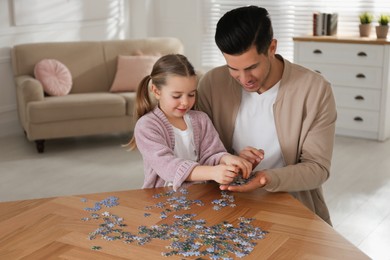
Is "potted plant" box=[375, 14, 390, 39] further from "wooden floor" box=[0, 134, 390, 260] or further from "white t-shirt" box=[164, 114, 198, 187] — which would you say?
"white t-shirt" box=[164, 114, 198, 187]

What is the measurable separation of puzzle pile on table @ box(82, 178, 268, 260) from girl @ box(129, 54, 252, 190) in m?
0.19

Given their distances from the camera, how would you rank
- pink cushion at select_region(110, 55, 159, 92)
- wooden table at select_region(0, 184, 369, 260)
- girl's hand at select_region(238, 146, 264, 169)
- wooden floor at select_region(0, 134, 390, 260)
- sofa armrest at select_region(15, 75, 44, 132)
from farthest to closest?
pink cushion at select_region(110, 55, 159, 92) → sofa armrest at select_region(15, 75, 44, 132) → wooden floor at select_region(0, 134, 390, 260) → girl's hand at select_region(238, 146, 264, 169) → wooden table at select_region(0, 184, 369, 260)

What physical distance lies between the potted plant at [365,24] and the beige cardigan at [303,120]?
12.3ft

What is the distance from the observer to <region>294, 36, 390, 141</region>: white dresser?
569 cm

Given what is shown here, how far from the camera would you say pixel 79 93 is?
592 cm

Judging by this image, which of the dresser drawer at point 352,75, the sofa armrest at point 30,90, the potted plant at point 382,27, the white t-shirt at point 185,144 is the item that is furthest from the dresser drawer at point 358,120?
the white t-shirt at point 185,144

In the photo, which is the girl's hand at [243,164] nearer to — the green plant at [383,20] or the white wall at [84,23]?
the green plant at [383,20]

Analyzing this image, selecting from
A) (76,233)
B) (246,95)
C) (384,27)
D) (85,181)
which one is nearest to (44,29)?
(85,181)

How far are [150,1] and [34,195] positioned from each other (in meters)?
3.44

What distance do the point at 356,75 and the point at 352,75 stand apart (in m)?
0.04

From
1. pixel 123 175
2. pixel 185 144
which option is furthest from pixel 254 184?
pixel 123 175

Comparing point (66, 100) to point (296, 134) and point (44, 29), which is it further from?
point (296, 134)

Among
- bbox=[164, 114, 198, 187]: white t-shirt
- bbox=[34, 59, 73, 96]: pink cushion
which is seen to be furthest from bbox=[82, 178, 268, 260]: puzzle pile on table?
bbox=[34, 59, 73, 96]: pink cushion

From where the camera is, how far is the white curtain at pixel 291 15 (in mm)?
6203
